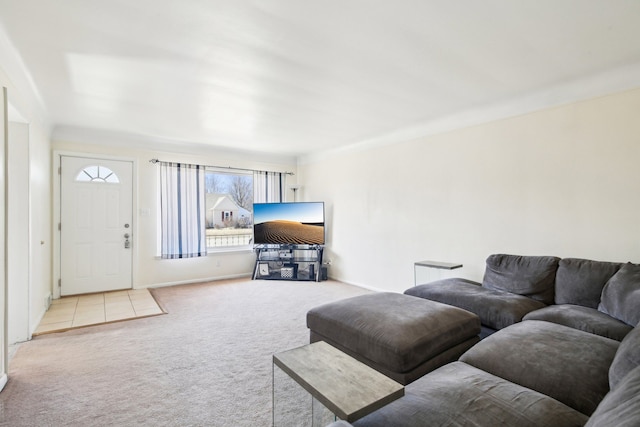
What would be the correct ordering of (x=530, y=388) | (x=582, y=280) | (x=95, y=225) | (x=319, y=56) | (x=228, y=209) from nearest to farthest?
1. (x=530, y=388)
2. (x=319, y=56)
3. (x=582, y=280)
4. (x=95, y=225)
5. (x=228, y=209)

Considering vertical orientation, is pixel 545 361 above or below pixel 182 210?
below

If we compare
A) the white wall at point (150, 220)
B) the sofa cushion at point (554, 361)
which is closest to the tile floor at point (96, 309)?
the white wall at point (150, 220)

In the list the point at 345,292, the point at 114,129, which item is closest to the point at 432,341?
the point at 345,292

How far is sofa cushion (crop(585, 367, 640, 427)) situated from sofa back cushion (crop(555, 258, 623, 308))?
201 centimetres

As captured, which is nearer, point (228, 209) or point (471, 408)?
point (471, 408)

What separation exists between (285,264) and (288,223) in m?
0.78

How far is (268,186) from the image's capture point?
6438 mm

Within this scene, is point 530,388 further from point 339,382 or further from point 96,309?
point 96,309

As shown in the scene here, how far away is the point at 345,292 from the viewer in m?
4.97

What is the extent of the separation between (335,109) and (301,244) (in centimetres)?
291

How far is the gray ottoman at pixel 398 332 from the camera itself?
6.32 feet

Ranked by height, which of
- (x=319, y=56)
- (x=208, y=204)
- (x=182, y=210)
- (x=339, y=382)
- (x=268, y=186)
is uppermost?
(x=319, y=56)

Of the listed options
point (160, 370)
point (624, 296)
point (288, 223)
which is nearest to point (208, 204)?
point (288, 223)

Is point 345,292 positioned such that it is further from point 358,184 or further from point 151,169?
point 151,169
